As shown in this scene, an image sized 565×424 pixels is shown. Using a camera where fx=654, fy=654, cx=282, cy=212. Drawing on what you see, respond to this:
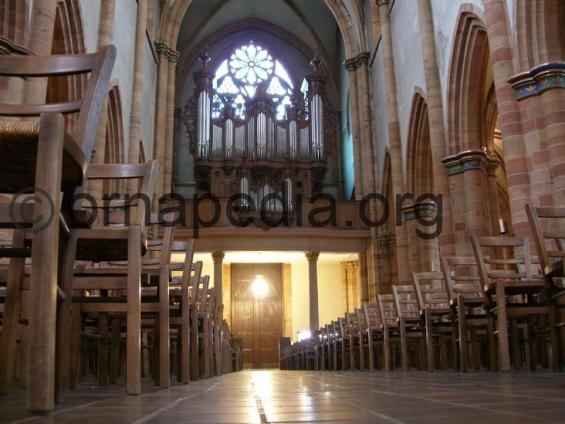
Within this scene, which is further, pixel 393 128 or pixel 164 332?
pixel 393 128

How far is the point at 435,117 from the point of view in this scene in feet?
43.7

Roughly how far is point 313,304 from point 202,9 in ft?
39.9

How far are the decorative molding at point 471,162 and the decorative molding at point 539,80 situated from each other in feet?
10.6

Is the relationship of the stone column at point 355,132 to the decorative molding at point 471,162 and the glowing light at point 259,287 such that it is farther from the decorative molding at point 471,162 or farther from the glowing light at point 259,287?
the decorative molding at point 471,162

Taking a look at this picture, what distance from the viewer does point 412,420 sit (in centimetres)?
155

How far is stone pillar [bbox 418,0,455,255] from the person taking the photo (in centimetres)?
1255

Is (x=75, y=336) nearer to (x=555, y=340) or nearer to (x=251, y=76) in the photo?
(x=555, y=340)

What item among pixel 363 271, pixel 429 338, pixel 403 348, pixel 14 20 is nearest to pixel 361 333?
pixel 403 348

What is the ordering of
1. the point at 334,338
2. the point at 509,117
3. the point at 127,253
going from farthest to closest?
1. the point at 334,338
2. the point at 509,117
3. the point at 127,253

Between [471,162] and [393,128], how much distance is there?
4773mm

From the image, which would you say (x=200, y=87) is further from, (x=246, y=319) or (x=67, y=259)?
(x=67, y=259)

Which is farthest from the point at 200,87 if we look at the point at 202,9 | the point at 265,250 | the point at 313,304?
the point at 313,304

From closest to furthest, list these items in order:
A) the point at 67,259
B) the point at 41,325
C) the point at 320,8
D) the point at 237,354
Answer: the point at 41,325 < the point at 67,259 < the point at 237,354 < the point at 320,8

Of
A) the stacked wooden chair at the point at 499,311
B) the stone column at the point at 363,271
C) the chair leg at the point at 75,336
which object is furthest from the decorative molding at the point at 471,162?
the chair leg at the point at 75,336
